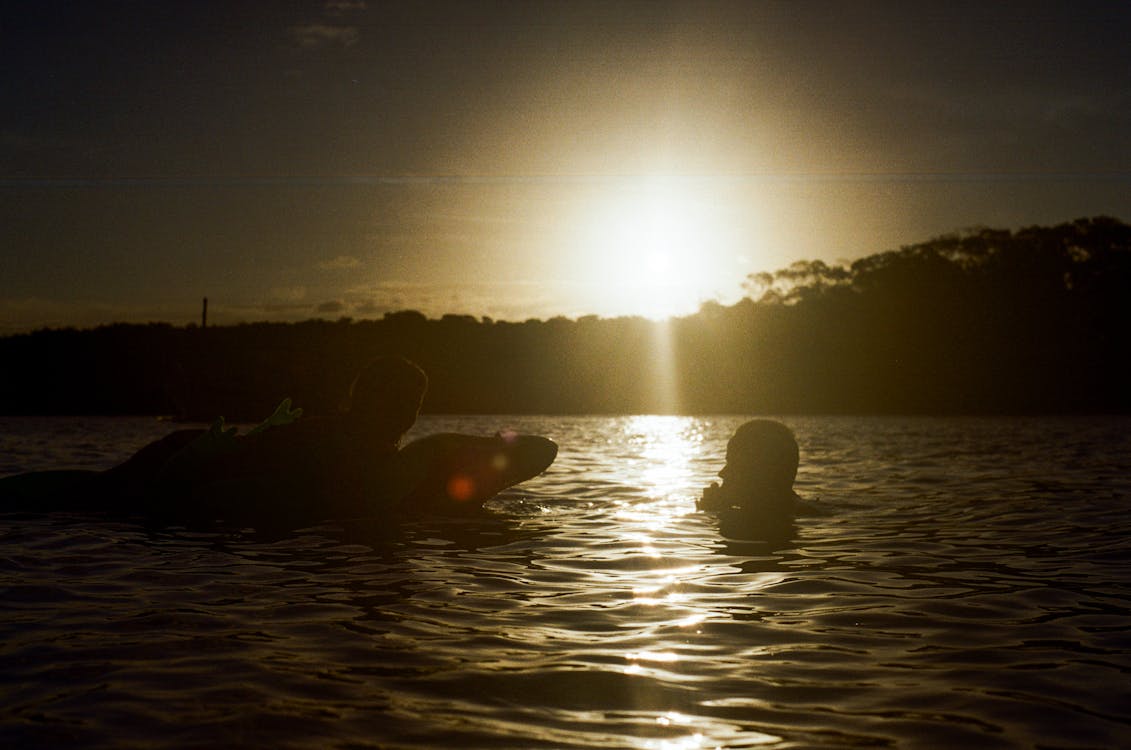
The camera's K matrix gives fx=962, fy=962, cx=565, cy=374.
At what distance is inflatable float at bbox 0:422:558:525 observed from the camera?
9.02 metres

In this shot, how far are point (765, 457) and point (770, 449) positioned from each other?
10cm

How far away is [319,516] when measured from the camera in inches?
364

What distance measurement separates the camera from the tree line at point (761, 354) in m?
67.8

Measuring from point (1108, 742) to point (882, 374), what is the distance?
74142 mm

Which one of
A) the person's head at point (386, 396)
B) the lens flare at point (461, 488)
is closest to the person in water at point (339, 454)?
the person's head at point (386, 396)

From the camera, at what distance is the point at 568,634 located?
15.9 ft

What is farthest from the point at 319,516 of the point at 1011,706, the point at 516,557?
the point at 1011,706

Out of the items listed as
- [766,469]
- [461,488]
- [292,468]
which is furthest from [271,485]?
[766,469]

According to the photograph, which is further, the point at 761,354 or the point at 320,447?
the point at 761,354

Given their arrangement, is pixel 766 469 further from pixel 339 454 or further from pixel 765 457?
pixel 339 454

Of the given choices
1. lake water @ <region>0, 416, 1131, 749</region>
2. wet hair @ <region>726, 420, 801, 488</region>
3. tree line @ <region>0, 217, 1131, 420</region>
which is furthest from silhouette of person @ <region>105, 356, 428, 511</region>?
tree line @ <region>0, 217, 1131, 420</region>

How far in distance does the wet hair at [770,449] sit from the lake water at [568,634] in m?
0.86

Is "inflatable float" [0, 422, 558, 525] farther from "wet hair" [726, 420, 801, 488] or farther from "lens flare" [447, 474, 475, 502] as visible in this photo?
"wet hair" [726, 420, 801, 488]

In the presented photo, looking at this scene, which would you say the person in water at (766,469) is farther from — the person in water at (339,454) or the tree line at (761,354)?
the tree line at (761,354)
